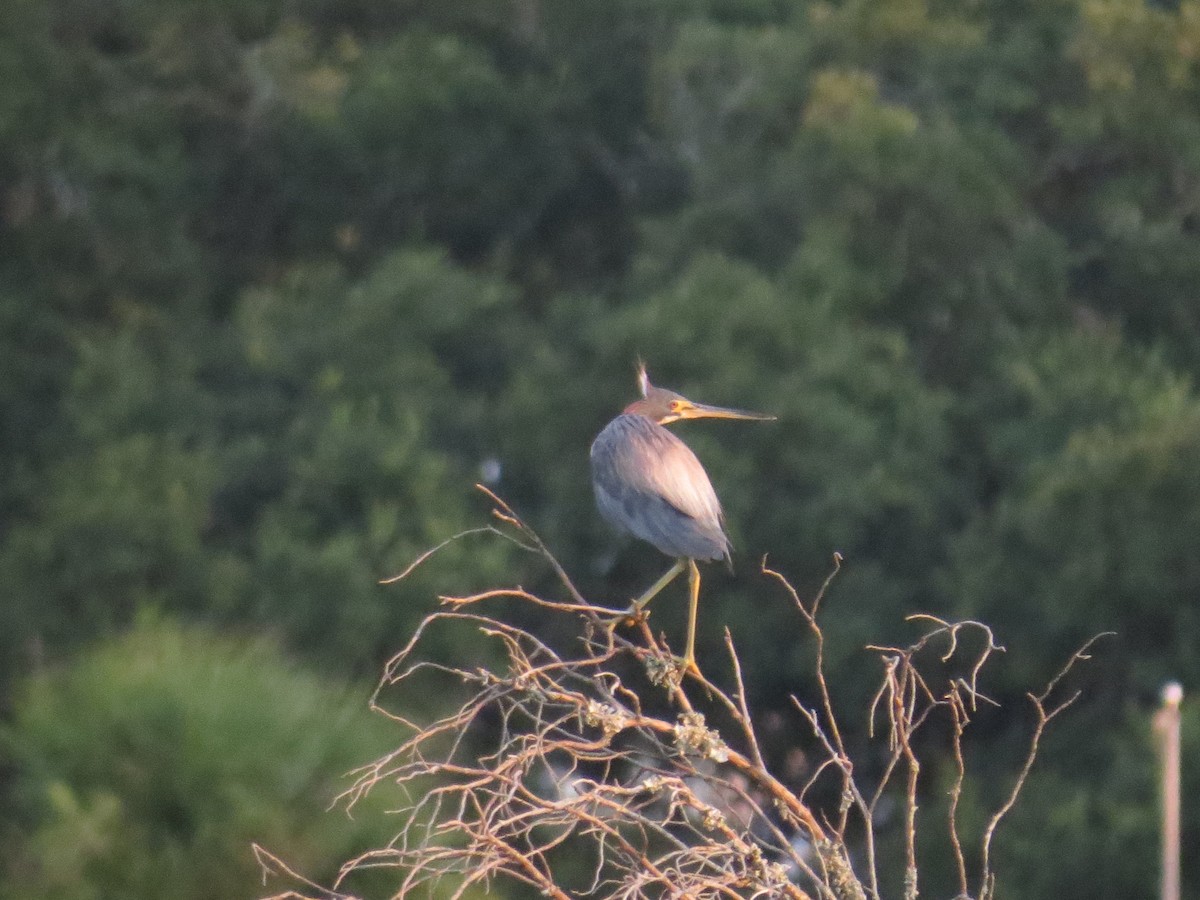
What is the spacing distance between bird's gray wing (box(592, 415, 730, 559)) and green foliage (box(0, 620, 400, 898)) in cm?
145

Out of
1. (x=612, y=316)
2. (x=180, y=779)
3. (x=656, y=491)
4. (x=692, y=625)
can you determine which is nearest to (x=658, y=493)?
(x=656, y=491)

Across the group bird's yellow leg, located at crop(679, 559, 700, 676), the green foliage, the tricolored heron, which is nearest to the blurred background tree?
the green foliage

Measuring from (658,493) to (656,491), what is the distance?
0.02 m

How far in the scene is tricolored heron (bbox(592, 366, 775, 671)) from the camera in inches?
219

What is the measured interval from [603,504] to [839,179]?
353 inches

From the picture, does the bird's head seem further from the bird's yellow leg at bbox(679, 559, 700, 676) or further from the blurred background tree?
the blurred background tree

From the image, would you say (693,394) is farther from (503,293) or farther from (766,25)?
(766,25)

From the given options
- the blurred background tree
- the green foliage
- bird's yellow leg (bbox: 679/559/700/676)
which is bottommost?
the blurred background tree

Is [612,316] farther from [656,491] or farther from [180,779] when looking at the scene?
[656,491]

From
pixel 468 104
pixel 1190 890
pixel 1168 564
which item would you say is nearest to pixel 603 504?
pixel 1190 890

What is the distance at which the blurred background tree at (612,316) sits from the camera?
12.8 metres

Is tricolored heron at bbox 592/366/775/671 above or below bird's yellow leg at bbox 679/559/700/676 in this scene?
below

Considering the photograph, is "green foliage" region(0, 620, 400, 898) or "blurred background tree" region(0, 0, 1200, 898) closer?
"green foliage" region(0, 620, 400, 898)

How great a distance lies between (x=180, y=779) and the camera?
23.8ft
